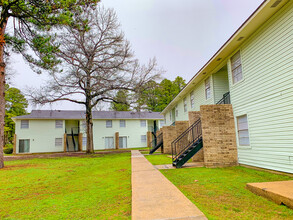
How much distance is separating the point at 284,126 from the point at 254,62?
2.65m

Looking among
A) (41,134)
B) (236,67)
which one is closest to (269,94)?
A: (236,67)

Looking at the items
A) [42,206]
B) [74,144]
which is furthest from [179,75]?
[42,206]

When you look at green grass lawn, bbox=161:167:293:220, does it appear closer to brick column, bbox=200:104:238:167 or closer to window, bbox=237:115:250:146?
window, bbox=237:115:250:146

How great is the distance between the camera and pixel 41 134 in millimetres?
26625

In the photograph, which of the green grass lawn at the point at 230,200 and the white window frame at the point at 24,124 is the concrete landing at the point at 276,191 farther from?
the white window frame at the point at 24,124

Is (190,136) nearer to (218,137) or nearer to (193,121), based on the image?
(193,121)

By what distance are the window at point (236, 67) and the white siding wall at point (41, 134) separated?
2594 cm

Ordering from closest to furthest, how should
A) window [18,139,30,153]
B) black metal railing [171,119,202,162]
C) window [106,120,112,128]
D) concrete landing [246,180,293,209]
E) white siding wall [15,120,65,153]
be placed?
concrete landing [246,180,293,209]
black metal railing [171,119,202,162]
window [18,139,30,153]
white siding wall [15,120,65,153]
window [106,120,112,128]

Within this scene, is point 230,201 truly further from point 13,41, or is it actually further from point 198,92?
point 13,41

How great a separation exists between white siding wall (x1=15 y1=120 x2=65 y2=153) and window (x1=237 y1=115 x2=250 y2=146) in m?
25.9

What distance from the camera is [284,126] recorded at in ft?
18.2

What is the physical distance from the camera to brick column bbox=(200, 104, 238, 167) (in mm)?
7812

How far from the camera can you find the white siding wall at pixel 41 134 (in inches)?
1014

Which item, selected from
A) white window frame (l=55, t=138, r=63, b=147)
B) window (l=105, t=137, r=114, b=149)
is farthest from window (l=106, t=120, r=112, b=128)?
white window frame (l=55, t=138, r=63, b=147)
